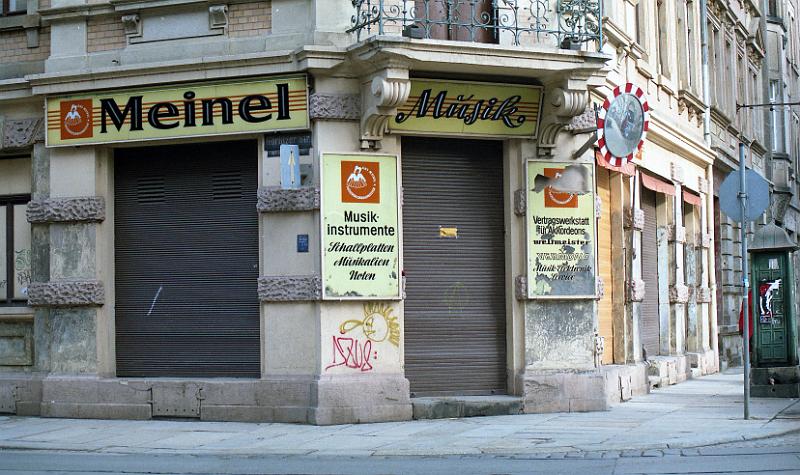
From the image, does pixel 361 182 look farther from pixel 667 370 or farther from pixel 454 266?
pixel 667 370

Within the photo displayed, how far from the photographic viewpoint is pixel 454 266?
53.8 feet

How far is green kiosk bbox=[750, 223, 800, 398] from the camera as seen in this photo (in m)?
17.9

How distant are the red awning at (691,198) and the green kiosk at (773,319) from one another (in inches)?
216

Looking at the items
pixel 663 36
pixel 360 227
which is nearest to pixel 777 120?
pixel 663 36

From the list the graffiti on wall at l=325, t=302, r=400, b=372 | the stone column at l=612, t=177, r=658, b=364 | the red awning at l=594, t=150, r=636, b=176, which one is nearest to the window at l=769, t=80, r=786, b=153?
the stone column at l=612, t=177, r=658, b=364

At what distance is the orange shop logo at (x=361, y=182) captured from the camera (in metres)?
15.4

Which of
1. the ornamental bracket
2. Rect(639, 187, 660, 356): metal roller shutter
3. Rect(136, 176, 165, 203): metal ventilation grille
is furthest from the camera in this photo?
Rect(639, 187, 660, 356): metal roller shutter

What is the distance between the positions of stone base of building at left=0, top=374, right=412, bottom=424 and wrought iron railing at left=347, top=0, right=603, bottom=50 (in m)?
4.49

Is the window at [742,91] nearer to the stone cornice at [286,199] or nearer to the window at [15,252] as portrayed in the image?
the stone cornice at [286,199]

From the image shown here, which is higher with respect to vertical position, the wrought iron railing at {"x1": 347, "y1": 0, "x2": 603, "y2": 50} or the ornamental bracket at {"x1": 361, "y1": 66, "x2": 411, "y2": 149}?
the wrought iron railing at {"x1": 347, "y1": 0, "x2": 603, "y2": 50}

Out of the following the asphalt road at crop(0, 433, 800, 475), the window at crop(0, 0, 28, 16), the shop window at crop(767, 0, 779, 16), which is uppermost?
the shop window at crop(767, 0, 779, 16)

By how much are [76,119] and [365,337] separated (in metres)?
5.00

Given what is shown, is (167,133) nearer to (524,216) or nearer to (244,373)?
(244,373)

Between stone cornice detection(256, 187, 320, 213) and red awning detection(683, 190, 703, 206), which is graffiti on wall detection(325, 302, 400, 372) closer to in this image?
stone cornice detection(256, 187, 320, 213)
